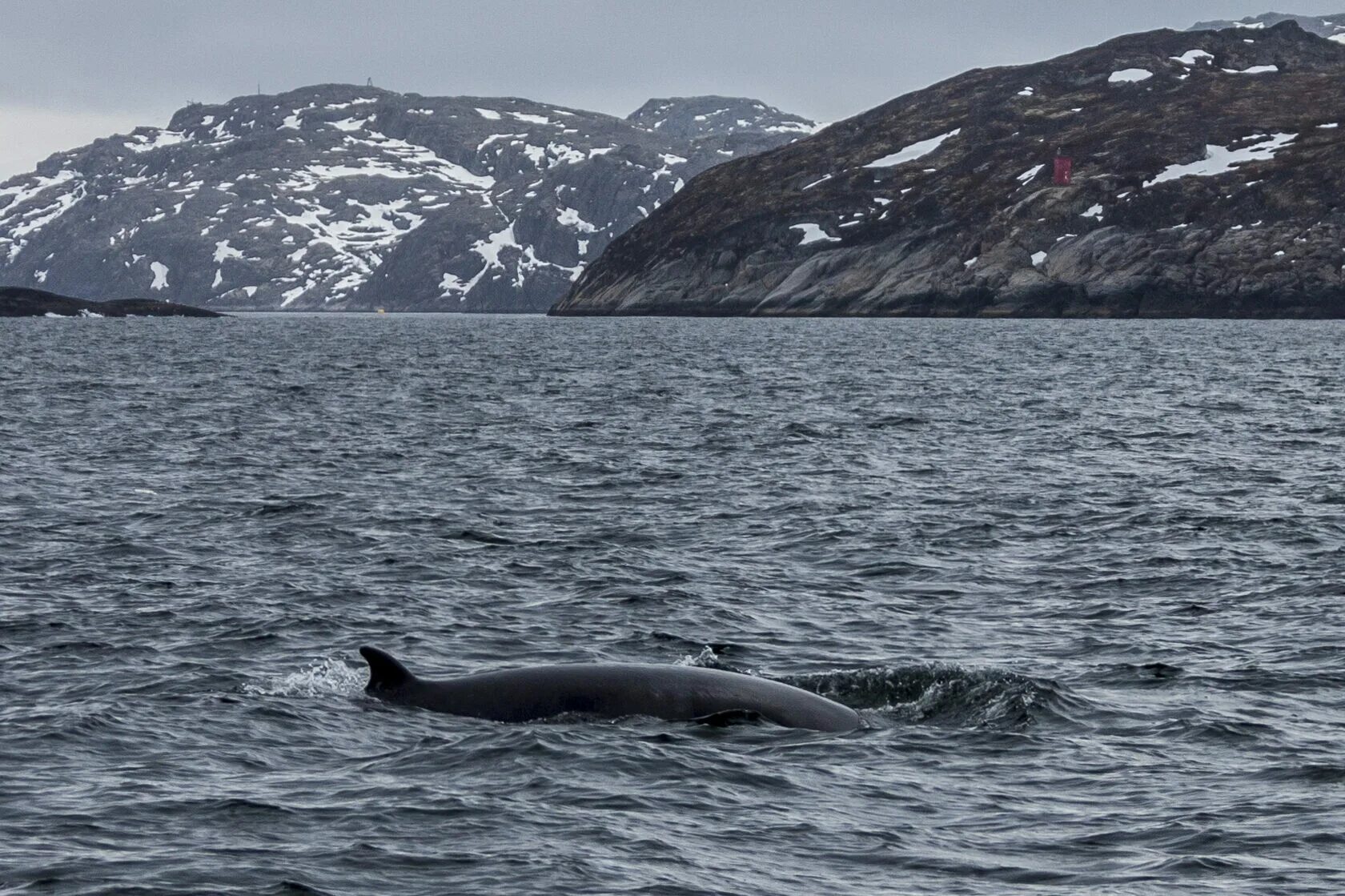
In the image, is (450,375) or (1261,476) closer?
(1261,476)

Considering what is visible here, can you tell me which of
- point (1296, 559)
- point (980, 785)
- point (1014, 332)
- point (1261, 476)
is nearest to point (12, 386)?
point (1261, 476)

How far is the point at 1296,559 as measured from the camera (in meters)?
31.1

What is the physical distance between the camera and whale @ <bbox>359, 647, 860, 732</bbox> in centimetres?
1959

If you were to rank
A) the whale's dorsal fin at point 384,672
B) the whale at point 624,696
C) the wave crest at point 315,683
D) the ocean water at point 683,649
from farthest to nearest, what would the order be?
1. the wave crest at point 315,683
2. the whale's dorsal fin at point 384,672
3. the whale at point 624,696
4. the ocean water at point 683,649

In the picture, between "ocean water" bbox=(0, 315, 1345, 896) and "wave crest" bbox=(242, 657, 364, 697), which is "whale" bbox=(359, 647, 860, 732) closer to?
"ocean water" bbox=(0, 315, 1345, 896)

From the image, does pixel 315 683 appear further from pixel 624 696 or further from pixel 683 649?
pixel 683 649

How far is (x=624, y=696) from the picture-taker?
1980 centimetres

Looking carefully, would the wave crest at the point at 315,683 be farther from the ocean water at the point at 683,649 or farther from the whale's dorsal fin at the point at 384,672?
the whale's dorsal fin at the point at 384,672

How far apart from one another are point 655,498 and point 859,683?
64.8 feet

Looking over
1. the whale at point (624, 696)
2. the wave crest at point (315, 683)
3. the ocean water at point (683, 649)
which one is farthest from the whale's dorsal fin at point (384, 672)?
the wave crest at point (315, 683)

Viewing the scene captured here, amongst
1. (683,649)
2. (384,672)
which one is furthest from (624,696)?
(683,649)

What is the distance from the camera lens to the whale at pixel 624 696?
19.6m

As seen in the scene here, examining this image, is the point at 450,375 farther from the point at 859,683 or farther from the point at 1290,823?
the point at 1290,823

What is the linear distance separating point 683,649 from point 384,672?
5.33 metres
